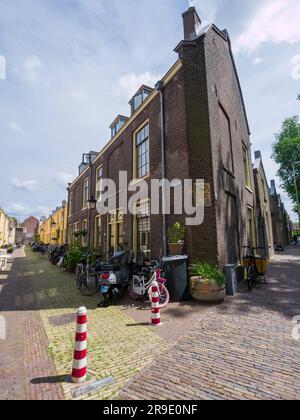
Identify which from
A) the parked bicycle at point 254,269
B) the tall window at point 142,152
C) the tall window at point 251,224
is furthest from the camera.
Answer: the tall window at point 251,224

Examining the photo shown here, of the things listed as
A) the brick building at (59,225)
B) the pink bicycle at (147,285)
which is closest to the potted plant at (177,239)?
the pink bicycle at (147,285)

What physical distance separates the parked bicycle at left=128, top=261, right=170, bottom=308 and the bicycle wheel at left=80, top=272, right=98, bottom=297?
1557 mm

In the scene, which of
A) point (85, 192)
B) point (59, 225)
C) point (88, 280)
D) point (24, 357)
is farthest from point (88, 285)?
point (59, 225)

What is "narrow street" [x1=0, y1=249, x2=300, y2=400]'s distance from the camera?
102 inches

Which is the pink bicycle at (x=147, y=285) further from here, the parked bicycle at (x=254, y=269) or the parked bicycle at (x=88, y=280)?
the parked bicycle at (x=254, y=269)

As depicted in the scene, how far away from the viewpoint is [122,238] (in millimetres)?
11516

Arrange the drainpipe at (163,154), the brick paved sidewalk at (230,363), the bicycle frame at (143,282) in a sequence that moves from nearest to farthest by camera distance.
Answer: the brick paved sidewalk at (230,363) < the bicycle frame at (143,282) < the drainpipe at (163,154)

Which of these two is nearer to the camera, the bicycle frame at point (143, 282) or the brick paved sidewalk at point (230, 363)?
the brick paved sidewalk at point (230, 363)

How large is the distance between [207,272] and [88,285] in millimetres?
4267

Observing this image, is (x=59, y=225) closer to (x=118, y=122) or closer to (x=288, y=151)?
(x=118, y=122)

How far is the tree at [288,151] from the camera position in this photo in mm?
25244

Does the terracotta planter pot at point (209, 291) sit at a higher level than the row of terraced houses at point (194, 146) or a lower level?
lower

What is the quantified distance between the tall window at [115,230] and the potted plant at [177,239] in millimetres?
4614
